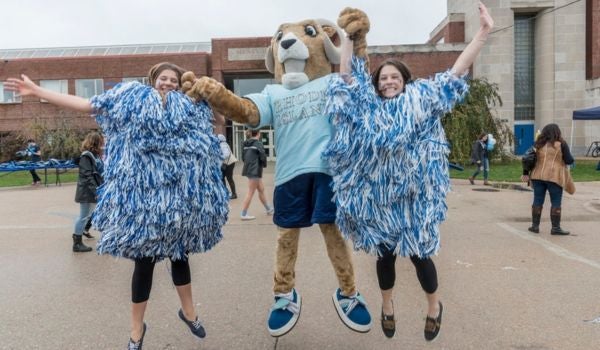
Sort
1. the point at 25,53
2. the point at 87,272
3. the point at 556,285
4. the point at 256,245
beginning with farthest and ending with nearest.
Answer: the point at 25,53
the point at 256,245
the point at 87,272
the point at 556,285

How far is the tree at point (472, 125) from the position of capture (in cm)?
2112

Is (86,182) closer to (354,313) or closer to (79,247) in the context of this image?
(79,247)

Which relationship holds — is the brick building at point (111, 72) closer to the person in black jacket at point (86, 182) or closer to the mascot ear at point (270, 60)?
the person in black jacket at point (86, 182)

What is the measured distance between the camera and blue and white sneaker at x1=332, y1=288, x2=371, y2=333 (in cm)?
322

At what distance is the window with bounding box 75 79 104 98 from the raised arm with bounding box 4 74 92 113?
31.3 metres

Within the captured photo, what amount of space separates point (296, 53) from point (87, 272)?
11.6ft

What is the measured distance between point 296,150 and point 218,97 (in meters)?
0.61

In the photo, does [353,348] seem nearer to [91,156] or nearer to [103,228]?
[103,228]

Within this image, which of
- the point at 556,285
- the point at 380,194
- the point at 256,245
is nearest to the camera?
the point at 380,194

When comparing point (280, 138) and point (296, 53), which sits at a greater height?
point (296, 53)

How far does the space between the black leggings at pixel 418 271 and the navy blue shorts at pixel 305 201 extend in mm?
422

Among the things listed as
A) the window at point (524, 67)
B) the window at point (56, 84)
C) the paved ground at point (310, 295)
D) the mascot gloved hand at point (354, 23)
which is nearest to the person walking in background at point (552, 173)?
the paved ground at point (310, 295)

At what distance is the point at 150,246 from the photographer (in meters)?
3.01

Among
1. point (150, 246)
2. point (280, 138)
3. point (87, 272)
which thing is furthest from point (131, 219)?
point (87, 272)
